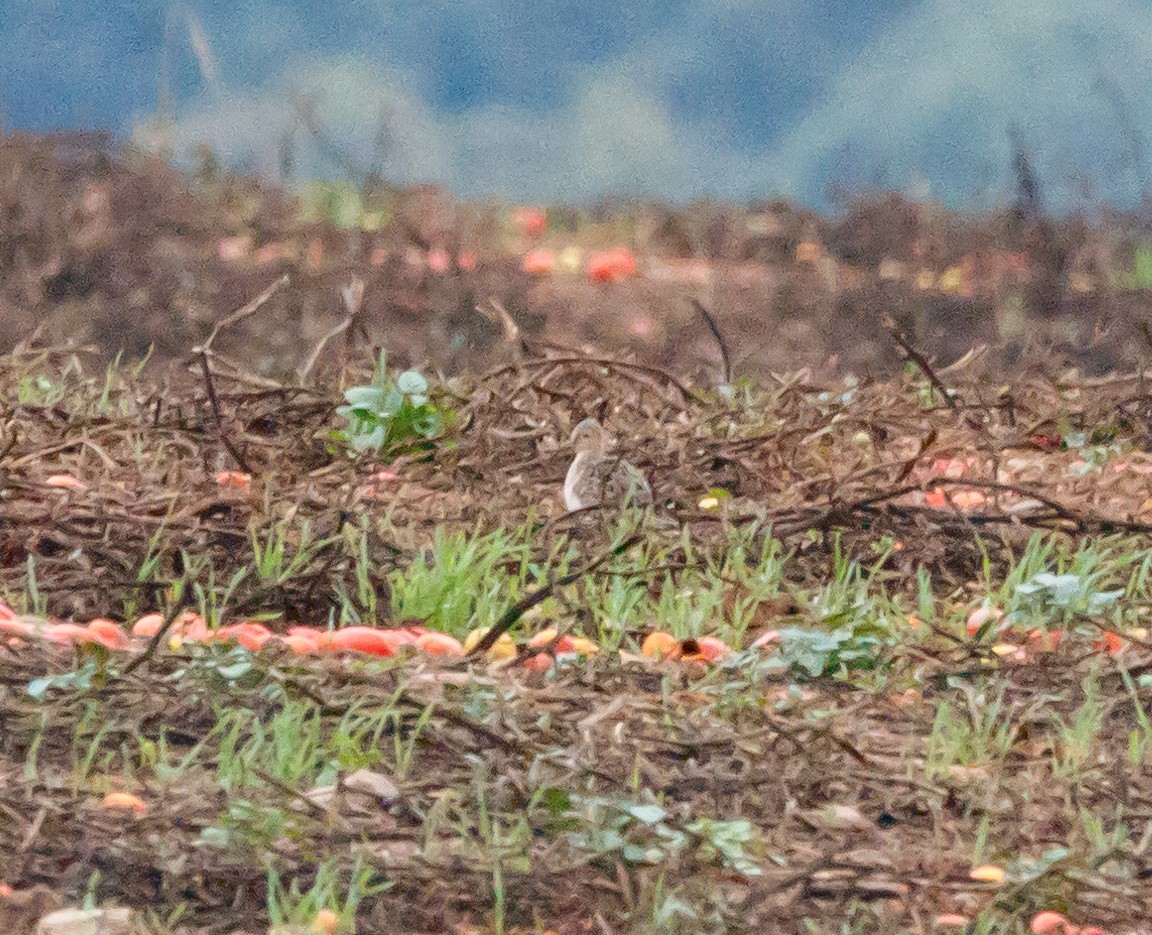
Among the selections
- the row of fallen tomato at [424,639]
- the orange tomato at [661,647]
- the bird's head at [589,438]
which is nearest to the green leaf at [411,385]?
the bird's head at [589,438]

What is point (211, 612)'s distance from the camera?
4.65 meters

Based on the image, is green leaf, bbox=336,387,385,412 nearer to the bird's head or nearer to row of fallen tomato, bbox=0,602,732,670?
the bird's head

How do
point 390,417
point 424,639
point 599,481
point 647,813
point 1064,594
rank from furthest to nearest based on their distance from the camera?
point 390,417 < point 599,481 < point 1064,594 < point 424,639 < point 647,813

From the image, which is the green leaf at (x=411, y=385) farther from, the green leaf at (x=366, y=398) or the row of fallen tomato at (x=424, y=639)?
the row of fallen tomato at (x=424, y=639)

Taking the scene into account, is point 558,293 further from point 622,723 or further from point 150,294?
point 622,723

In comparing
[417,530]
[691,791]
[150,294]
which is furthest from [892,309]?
[691,791]

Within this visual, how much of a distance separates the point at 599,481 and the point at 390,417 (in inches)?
31.6

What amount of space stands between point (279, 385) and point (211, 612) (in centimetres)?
176

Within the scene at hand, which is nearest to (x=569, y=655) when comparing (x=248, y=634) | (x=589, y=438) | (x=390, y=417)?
(x=248, y=634)

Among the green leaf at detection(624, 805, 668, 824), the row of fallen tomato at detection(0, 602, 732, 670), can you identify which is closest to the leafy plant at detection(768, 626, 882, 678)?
the row of fallen tomato at detection(0, 602, 732, 670)

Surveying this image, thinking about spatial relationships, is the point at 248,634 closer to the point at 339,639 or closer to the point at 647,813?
the point at 339,639

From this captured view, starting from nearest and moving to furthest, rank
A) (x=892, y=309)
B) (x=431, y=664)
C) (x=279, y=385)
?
(x=431, y=664) → (x=279, y=385) → (x=892, y=309)

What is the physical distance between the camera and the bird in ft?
18.0

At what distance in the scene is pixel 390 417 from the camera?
6.01m
